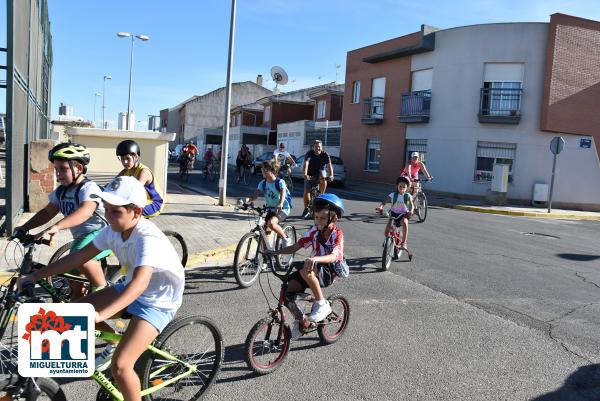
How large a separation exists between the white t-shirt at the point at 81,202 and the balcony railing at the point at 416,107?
22.9 m

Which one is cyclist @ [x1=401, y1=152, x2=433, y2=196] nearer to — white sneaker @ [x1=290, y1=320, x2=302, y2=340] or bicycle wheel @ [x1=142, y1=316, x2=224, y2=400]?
white sneaker @ [x1=290, y1=320, x2=302, y2=340]

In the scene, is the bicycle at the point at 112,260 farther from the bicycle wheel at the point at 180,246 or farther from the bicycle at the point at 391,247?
the bicycle at the point at 391,247

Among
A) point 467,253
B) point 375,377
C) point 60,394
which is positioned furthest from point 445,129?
point 60,394

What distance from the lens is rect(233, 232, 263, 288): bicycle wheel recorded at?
255 inches

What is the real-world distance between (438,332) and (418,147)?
2243 cm

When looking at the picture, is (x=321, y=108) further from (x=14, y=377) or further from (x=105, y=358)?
(x=14, y=377)

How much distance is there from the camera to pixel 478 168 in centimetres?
2397

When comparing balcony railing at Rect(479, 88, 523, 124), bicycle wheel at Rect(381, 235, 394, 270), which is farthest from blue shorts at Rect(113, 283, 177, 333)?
balcony railing at Rect(479, 88, 523, 124)

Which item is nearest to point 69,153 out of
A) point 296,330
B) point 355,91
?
point 296,330

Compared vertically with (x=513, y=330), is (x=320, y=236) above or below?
above

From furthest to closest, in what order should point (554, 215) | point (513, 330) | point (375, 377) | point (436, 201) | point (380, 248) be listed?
point (436, 201)
point (554, 215)
point (380, 248)
point (513, 330)
point (375, 377)

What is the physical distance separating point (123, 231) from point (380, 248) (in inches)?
279

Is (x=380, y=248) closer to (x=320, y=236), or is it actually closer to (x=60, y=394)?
(x=320, y=236)

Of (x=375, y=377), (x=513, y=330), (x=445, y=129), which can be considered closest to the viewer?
(x=375, y=377)
